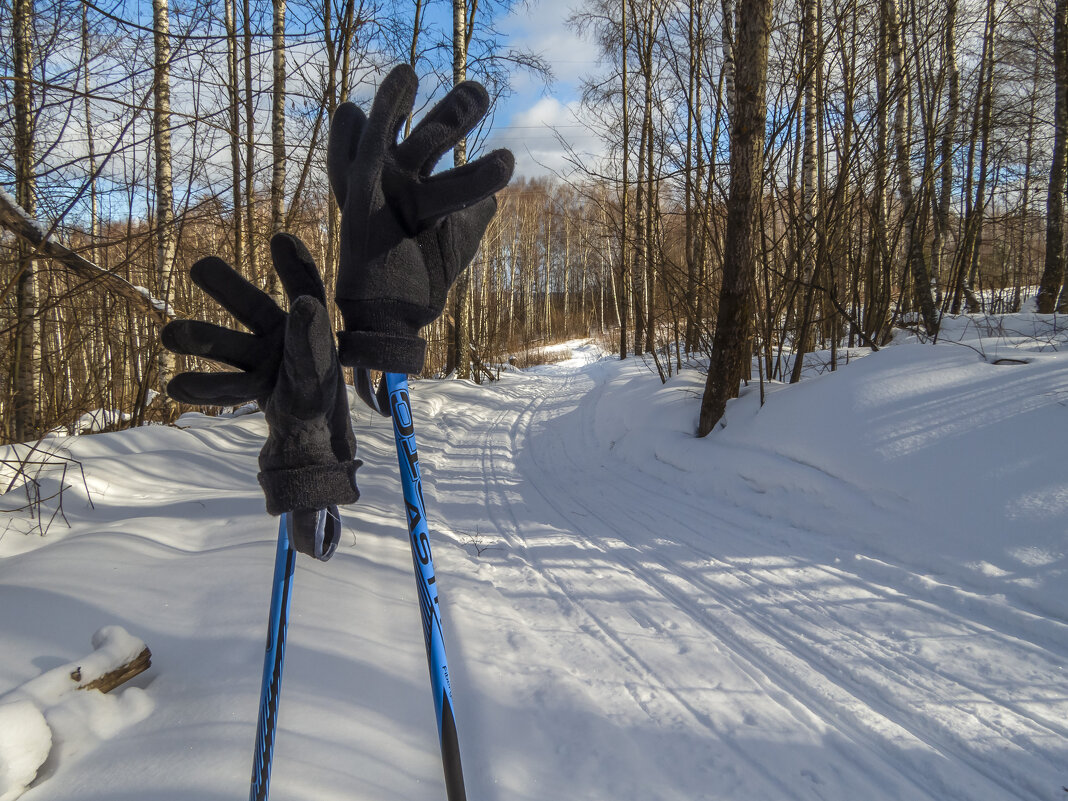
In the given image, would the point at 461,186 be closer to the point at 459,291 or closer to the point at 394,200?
the point at 394,200

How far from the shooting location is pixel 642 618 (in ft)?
8.12

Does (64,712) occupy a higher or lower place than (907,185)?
lower

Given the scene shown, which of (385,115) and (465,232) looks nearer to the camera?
(385,115)

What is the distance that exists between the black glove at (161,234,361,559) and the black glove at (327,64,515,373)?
3.6 inches

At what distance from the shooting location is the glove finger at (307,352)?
0.92m

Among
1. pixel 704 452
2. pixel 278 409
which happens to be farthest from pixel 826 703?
pixel 704 452

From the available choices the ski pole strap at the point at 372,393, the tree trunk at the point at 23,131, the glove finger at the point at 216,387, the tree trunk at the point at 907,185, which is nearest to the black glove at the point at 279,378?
the glove finger at the point at 216,387

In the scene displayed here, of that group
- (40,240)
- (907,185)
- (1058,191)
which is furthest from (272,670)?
(1058,191)

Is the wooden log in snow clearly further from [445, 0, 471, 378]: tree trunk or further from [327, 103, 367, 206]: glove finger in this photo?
[445, 0, 471, 378]: tree trunk

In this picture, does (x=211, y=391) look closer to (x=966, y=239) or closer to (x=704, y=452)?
(x=704, y=452)

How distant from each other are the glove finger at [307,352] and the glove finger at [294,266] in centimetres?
14

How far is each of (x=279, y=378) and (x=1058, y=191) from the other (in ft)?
41.2

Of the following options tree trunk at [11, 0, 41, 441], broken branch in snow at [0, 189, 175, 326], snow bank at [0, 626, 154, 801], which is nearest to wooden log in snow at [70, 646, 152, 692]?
snow bank at [0, 626, 154, 801]

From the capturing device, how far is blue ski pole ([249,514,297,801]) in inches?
43.7
